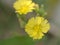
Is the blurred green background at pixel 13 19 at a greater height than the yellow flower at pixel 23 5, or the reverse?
the blurred green background at pixel 13 19

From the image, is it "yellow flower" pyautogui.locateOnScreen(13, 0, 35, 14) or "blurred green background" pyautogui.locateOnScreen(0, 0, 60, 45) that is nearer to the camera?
"yellow flower" pyautogui.locateOnScreen(13, 0, 35, 14)

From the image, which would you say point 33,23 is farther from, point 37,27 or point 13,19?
point 13,19

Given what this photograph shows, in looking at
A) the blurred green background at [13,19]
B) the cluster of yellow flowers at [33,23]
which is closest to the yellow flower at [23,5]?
the cluster of yellow flowers at [33,23]

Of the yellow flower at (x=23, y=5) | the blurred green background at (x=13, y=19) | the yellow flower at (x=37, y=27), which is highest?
the blurred green background at (x=13, y=19)

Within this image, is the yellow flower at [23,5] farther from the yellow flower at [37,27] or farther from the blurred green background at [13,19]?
the blurred green background at [13,19]

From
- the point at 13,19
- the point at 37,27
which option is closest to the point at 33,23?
the point at 37,27

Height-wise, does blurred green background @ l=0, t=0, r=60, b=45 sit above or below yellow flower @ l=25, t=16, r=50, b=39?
above

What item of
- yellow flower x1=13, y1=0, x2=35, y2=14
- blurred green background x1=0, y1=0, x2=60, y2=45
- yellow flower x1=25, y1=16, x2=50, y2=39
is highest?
blurred green background x1=0, y1=0, x2=60, y2=45

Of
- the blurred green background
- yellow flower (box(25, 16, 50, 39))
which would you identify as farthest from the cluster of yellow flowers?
the blurred green background

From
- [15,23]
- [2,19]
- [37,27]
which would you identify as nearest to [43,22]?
[37,27]

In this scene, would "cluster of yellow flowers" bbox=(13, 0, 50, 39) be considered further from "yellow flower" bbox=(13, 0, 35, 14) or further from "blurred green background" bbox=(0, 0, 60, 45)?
"blurred green background" bbox=(0, 0, 60, 45)

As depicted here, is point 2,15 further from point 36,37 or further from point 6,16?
point 36,37
